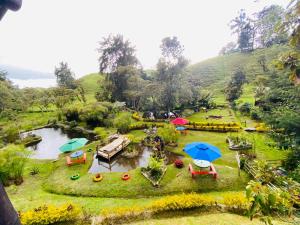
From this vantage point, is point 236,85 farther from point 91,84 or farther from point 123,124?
point 91,84

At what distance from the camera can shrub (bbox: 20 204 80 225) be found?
7.55m

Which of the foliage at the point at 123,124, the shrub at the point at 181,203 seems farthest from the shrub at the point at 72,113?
the shrub at the point at 181,203

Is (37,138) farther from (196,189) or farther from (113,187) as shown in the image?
(196,189)

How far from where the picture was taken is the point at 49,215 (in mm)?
7684

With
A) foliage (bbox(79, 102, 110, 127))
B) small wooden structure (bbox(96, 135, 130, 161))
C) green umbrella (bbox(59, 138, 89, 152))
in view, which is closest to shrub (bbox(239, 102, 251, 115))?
small wooden structure (bbox(96, 135, 130, 161))

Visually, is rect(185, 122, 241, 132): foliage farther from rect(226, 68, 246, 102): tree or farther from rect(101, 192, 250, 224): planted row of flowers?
rect(101, 192, 250, 224): planted row of flowers

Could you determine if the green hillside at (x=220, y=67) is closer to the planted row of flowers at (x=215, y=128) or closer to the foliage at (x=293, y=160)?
the planted row of flowers at (x=215, y=128)

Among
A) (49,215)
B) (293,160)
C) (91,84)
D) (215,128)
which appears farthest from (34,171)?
(91,84)

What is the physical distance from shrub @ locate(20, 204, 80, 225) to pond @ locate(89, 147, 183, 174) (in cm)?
569

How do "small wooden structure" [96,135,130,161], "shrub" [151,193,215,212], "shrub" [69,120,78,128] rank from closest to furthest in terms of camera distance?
"shrub" [151,193,215,212], "small wooden structure" [96,135,130,161], "shrub" [69,120,78,128]

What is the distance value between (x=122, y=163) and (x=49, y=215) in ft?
24.5

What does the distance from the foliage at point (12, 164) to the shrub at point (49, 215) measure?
5643 millimetres

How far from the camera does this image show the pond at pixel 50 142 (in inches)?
712

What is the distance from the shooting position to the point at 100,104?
27.2m
